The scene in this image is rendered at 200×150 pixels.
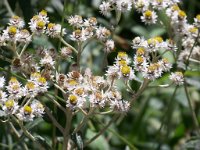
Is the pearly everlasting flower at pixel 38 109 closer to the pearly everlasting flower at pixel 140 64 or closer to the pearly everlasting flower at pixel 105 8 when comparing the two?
the pearly everlasting flower at pixel 140 64

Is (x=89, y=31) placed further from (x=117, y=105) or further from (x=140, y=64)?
(x=117, y=105)

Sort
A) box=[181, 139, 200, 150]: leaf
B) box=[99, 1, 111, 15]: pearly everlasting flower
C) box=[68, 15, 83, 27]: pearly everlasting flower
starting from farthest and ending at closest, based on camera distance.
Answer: box=[181, 139, 200, 150]: leaf
box=[99, 1, 111, 15]: pearly everlasting flower
box=[68, 15, 83, 27]: pearly everlasting flower

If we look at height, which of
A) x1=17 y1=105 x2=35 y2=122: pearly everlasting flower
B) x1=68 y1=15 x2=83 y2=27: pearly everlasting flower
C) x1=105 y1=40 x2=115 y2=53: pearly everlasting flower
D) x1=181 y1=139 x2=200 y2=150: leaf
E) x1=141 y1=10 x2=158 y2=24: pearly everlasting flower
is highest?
x1=141 y1=10 x2=158 y2=24: pearly everlasting flower

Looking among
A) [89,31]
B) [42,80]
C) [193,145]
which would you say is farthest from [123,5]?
[193,145]

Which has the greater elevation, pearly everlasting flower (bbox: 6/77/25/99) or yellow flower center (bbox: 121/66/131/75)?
yellow flower center (bbox: 121/66/131/75)

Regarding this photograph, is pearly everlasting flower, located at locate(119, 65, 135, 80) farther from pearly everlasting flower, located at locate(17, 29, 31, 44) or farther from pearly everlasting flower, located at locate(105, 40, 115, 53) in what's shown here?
pearly everlasting flower, located at locate(17, 29, 31, 44)

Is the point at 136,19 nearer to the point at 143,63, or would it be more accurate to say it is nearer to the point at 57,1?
the point at 57,1

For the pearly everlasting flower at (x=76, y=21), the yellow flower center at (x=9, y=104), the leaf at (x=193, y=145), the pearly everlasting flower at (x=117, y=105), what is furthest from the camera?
the leaf at (x=193, y=145)

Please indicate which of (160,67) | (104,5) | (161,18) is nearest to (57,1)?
(161,18)

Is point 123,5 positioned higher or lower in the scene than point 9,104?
higher

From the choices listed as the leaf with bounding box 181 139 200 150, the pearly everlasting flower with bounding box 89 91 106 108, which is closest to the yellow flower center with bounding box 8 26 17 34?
the pearly everlasting flower with bounding box 89 91 106 108

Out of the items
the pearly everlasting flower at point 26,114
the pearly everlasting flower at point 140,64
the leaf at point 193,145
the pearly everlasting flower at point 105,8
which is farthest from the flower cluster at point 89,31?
the leaf at point 193,145
